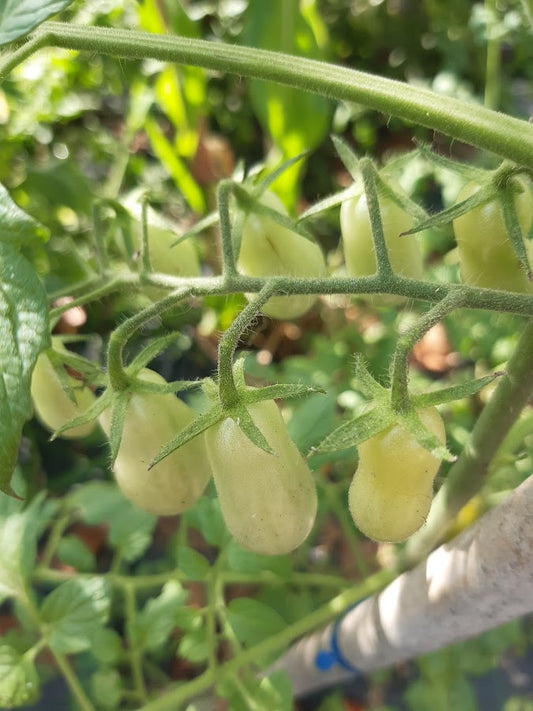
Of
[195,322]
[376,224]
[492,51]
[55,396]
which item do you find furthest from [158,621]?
[492,51]

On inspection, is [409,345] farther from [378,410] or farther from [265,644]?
[265,644]

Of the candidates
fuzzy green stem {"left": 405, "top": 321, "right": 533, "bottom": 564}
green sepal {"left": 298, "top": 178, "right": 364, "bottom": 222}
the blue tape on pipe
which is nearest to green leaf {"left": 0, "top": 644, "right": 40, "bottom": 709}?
the blue tape on pipe

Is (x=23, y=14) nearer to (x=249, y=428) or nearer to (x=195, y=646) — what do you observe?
(x=249, y=428)

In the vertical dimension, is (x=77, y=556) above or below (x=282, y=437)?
below

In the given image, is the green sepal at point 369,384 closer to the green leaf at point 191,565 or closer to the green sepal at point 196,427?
the green sepal at point 196,427

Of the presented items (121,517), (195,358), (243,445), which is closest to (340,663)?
(121,517)

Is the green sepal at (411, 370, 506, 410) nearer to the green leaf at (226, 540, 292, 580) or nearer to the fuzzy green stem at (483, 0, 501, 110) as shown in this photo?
the green leaf at (226, 540, 292, 580)
